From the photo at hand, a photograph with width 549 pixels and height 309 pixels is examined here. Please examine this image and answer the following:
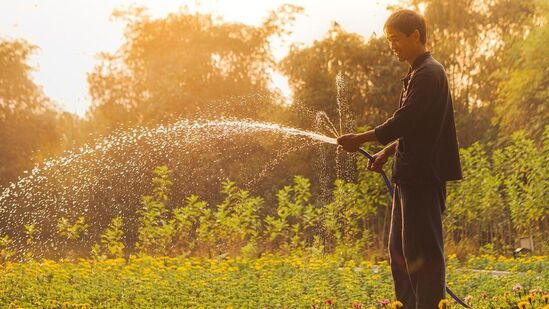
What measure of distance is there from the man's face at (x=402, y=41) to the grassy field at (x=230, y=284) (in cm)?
230

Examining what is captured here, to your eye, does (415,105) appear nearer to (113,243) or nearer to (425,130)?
(425,130)

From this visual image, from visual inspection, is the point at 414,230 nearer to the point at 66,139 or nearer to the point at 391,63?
the point at 391,63

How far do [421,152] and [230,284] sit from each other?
4210mm

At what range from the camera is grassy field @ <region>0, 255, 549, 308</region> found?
7.10 metres

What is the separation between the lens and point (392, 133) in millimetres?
4109

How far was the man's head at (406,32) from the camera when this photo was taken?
411cm

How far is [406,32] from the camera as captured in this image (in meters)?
4.15

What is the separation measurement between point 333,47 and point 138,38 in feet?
32.4

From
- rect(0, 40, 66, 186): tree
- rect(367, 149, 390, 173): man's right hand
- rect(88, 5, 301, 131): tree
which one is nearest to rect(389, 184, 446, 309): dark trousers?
rect(367, 149, 390, 173): man's right hand

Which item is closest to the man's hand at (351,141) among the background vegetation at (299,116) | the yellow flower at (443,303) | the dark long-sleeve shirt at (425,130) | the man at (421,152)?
the man at (421,152)

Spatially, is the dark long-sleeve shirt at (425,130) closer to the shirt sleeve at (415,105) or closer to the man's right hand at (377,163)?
the shirt sleeve at (415,105)

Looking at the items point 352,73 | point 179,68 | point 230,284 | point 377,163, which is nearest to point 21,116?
point 179,68

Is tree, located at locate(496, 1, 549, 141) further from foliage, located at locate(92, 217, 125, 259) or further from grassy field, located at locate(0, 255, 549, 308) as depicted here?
foliage, located at locate(92, 217, 125, 259)

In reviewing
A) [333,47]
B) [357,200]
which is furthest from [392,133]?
[333,47]
